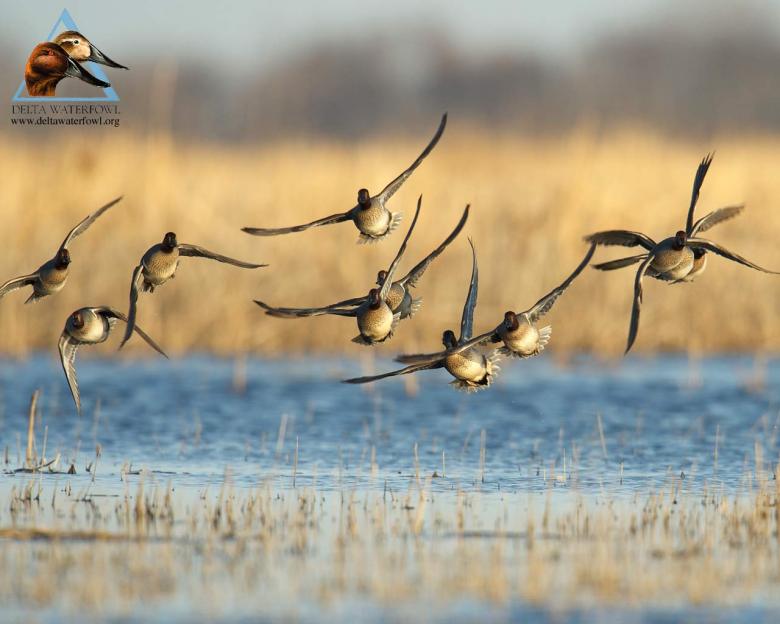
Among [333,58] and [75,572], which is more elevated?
[333,58]

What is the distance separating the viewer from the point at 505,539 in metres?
7.76

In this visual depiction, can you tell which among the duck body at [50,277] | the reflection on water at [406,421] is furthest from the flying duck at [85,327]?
the reflection on water at [406,421]

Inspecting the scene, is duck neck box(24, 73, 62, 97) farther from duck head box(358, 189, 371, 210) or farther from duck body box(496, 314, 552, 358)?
duck body box(496, 314, 552, 358)

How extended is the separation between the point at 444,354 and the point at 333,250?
416 inches

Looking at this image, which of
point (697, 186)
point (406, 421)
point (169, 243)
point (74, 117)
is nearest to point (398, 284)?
point (169, 243)

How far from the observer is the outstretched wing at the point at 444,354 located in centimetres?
558

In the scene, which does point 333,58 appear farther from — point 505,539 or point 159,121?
point 505,539

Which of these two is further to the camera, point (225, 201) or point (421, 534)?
point (225, 201)

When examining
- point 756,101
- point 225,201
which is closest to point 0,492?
point 225,201

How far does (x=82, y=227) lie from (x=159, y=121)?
11.7m

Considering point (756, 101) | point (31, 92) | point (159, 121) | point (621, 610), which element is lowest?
point (621, 610)

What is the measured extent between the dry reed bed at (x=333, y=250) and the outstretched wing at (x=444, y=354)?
879 cm

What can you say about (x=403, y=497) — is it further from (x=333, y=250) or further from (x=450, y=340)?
(x=333, y=250)

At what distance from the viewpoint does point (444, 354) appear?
232 inches
